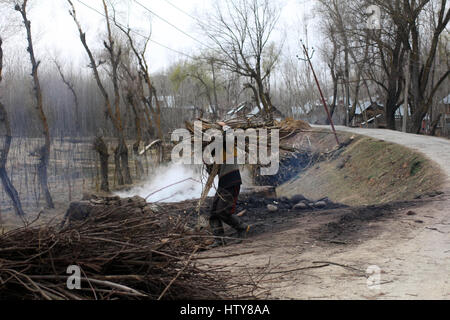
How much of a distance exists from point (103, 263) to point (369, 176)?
36.8 feet

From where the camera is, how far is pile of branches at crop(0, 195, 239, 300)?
2.75 meters

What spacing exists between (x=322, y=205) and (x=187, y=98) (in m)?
43.1

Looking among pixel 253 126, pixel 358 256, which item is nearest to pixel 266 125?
pixel 253 126

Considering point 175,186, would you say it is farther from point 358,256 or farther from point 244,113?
point 358,256

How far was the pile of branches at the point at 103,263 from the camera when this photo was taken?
2.75 meters

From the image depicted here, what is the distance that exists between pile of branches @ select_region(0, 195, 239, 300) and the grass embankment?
269 inches

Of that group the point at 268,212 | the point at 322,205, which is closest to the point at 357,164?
the point at 322,205

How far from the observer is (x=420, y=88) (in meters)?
20.6

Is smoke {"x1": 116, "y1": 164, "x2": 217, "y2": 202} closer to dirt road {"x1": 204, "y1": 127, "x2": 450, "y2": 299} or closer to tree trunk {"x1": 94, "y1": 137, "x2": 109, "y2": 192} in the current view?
tree trunk {"x1": 94, "y1": 137, "x2": 109, "y2": 192}

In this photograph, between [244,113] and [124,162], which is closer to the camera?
[244,113]

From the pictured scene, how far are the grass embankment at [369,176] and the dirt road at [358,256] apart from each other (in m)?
2.34

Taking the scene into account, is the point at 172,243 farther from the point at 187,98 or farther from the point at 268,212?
the point at 187,98

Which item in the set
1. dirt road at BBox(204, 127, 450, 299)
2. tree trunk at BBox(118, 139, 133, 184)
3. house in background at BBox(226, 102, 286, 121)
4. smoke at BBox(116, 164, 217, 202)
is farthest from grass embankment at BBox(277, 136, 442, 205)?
tree trunk at BBox(118, 139, 133, 184)

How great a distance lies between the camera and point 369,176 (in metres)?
12.8
